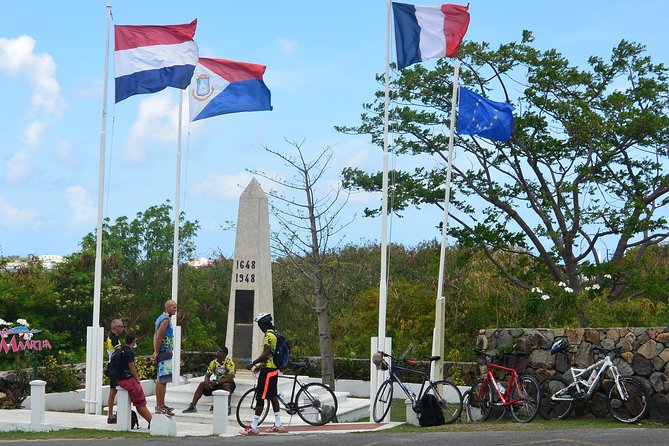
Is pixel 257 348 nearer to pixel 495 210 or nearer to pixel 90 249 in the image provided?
pixel 495 210

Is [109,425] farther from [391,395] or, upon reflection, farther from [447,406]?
[447,406]

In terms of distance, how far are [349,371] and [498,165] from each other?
6.35 meters

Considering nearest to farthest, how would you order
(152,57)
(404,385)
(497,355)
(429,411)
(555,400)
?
(429,411), (404,385), (555,400), (497,355), (152,57)

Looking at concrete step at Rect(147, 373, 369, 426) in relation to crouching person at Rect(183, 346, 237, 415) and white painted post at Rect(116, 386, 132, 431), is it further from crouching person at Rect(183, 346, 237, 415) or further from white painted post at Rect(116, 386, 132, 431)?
white painted post at Rect(116, 386, 132, 431)

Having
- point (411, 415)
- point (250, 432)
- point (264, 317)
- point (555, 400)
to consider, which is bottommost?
point (250, 432)

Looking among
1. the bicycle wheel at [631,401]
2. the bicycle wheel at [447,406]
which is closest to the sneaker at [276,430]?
the bicycle wheel at [447,406]

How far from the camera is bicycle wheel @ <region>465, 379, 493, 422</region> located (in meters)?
16.7

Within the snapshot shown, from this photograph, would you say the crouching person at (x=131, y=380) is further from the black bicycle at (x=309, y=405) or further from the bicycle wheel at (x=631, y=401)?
the bicycle wheel at (x=631, y=401)

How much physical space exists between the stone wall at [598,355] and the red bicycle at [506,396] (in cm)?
44

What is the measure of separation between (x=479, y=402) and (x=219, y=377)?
15.3 ft

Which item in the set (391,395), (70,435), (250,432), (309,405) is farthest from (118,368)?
(391,395)

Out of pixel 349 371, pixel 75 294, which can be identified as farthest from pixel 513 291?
pixel 75 294

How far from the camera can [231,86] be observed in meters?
20.8

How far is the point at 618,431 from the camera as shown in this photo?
13836 millimetres
